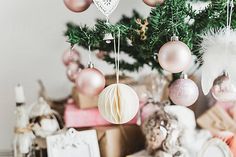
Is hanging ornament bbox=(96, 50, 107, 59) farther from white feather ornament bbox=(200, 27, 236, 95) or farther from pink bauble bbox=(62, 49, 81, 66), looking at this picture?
white feather ornament bbox=(200, 27, 236, 95)

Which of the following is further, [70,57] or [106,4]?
[70,57]

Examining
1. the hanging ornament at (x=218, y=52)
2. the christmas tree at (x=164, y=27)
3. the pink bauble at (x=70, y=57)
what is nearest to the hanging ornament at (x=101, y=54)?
the pink bauble at (x=70, y=57)

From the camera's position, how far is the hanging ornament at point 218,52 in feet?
2.46

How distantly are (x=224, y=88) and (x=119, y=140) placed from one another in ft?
0.81

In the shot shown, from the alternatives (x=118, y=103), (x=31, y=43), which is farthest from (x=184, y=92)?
(x=31, y=43)

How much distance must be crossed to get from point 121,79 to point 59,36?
10.1 inches

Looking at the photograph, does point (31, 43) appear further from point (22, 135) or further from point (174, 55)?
point (174, 55)

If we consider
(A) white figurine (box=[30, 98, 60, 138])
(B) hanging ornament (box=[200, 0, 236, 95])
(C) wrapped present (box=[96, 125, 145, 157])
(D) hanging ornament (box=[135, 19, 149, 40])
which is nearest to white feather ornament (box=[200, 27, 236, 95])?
(B) hanging ornament (box=[200, 0, 236, 95])

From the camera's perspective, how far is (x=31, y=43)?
3.74 ft

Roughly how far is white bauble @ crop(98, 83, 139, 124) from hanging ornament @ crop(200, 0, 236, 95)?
0.14 m

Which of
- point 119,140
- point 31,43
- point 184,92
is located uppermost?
point 31,43

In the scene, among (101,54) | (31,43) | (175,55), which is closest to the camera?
(175,55)

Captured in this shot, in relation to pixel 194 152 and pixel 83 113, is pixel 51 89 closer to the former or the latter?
pixel 83 113

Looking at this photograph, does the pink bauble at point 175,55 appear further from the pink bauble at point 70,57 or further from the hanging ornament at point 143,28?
the pink bauble at point 70,57
